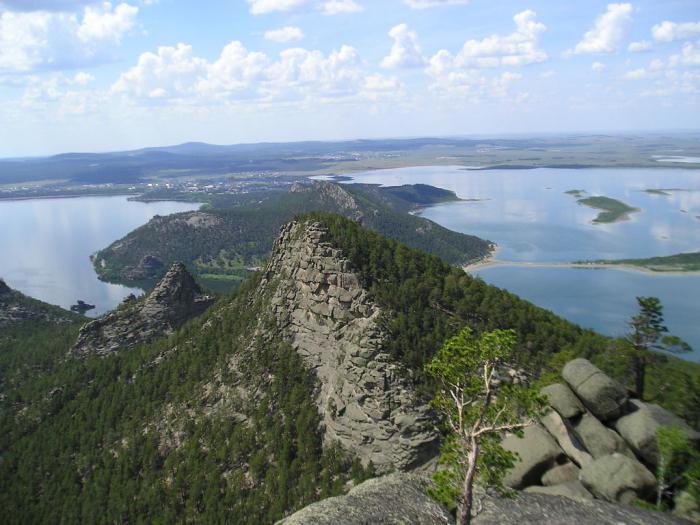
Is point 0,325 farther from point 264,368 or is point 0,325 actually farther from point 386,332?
point 386,332

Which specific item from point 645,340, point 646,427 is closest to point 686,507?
point 646,427

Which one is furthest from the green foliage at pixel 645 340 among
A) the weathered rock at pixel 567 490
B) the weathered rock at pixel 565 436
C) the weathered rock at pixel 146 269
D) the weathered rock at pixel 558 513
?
the weathered rock at pixel 146 269

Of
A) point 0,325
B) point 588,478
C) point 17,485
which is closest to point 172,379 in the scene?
point 17,485

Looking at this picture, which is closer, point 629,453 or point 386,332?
point 629,453

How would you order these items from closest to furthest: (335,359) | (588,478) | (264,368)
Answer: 1. (588,478)
2. (335,359)
3. (264,368)

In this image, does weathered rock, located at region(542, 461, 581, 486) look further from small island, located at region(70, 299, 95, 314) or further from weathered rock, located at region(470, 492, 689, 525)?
small island, located at region(70, 299, 95, 314)

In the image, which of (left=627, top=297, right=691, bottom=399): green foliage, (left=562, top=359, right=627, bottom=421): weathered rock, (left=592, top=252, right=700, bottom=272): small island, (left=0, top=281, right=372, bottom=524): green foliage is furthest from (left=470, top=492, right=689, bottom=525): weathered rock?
(left=592, top=252, right=700, bottom=272): small island

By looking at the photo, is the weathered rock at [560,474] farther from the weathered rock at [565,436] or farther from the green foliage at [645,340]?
the green foliage at [645,340]

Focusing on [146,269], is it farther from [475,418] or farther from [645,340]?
[475,418]
